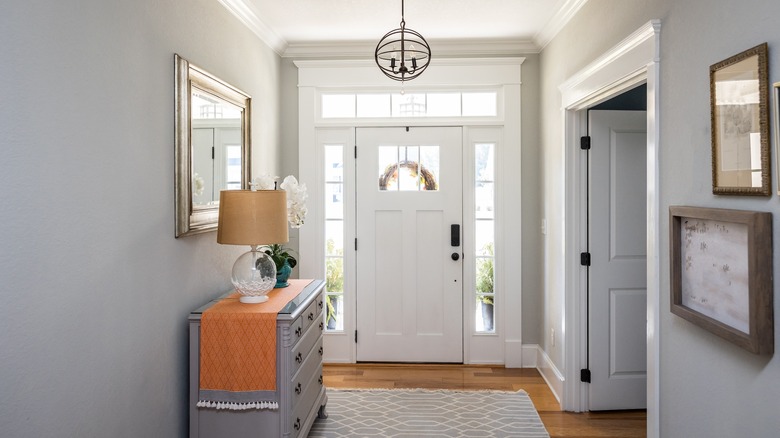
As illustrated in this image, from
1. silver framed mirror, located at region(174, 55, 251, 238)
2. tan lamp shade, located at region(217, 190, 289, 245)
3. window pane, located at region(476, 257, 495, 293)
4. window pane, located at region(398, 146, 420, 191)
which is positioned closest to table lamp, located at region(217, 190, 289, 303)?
tan lamp shade, located at region(217, 190, 289, 245)

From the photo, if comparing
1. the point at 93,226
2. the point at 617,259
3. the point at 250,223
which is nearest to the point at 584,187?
the point at 617,259

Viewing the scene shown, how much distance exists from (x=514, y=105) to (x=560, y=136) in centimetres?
77

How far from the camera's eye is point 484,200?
4125mm

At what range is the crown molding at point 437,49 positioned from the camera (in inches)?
158

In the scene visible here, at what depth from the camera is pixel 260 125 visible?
11.8ft

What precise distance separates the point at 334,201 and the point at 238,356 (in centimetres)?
211

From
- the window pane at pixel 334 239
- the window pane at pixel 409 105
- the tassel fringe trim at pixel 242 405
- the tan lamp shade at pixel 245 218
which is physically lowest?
the tassel fringe trim at pixel 242 405

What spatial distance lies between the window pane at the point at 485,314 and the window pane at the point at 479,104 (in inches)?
62.5

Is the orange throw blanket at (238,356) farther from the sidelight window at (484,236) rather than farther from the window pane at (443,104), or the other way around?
the window pane at (443,104)

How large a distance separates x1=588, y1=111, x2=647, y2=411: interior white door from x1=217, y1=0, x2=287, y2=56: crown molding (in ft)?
7.83

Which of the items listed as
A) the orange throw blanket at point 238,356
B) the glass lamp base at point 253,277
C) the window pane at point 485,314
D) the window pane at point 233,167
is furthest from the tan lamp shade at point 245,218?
the window pane at point 485,314

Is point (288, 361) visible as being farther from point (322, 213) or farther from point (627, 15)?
point (627, 15)

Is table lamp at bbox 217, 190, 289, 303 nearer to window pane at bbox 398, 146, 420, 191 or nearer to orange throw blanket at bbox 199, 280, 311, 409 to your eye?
orange throw blanket at bbox 199, 280, 311, 409

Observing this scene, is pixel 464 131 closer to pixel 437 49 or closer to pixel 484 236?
pixel 437 49
